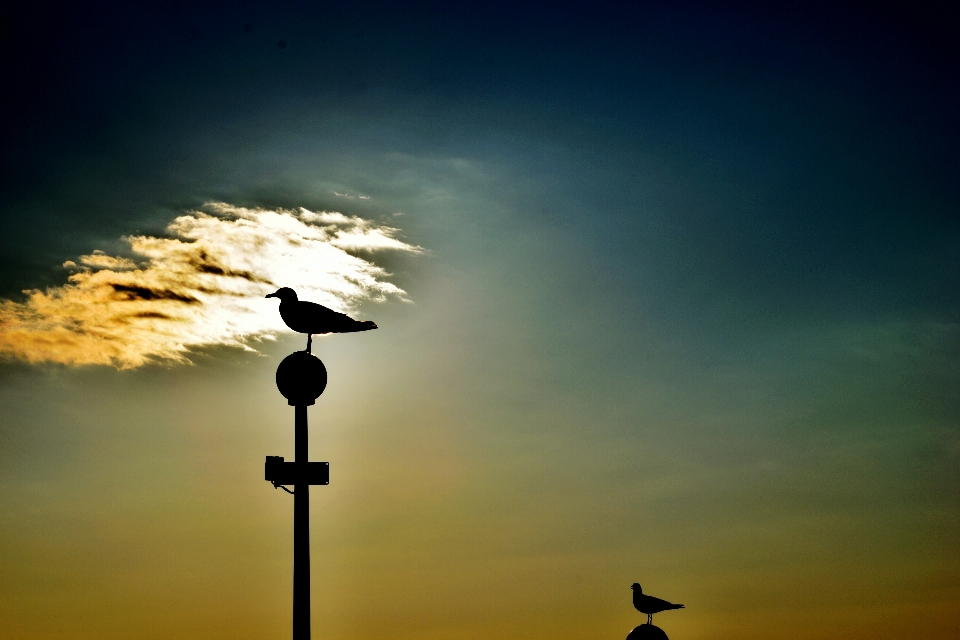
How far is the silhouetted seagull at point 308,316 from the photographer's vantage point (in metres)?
11.9

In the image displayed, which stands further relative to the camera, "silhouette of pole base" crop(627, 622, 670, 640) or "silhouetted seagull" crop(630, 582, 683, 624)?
"silhouetted seagull" crop(630, 582, 683, 624)

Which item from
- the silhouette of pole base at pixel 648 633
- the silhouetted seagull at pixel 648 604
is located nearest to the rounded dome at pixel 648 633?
the silhouette of pole base at pixel 648 633

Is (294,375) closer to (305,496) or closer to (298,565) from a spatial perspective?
(305,496)

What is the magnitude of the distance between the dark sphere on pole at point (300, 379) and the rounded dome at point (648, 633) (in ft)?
16.2

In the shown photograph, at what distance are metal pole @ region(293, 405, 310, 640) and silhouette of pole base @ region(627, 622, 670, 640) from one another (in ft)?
13.2

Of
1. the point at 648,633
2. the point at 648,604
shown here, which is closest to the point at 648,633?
the point at 648,633

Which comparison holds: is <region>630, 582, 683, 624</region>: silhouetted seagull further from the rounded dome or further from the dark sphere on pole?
the dark sphere on pole

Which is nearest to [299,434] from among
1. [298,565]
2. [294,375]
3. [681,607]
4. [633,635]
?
[294,375]

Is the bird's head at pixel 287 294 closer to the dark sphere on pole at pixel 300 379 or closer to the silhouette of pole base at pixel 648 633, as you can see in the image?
the dark sphere on pole at pixel 300 379

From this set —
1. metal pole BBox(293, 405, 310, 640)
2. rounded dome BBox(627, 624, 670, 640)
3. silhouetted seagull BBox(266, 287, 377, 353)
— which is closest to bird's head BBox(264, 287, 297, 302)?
silhouetted seagull BBox(266, 287, 377, 353)

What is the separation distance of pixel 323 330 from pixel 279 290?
0.78 meters

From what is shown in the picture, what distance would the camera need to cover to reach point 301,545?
34.7 feet

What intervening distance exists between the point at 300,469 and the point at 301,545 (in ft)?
2.87

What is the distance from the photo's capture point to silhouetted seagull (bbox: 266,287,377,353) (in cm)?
1191
